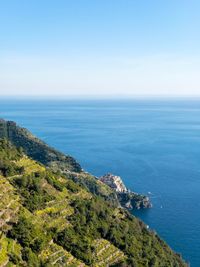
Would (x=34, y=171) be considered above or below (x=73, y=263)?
above

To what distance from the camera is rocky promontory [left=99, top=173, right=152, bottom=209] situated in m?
99.8

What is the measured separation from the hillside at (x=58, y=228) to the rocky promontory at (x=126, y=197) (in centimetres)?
4242

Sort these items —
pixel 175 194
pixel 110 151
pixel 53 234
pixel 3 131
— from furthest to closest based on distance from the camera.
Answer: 1. pixel 110 151
2. pixel 3 131
3. pixel 175 194
4. pixel 53 234

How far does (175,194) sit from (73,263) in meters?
75.3

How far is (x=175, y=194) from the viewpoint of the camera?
10700cm

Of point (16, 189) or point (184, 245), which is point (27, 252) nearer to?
Result: point (16, 189)

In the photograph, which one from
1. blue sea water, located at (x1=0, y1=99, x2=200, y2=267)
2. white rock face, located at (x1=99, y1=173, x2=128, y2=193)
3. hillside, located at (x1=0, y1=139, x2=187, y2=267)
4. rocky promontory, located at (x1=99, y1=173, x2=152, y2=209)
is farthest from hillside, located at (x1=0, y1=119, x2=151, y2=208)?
hillside, located at (x1=0, y1=139, x2=187, y2=267)

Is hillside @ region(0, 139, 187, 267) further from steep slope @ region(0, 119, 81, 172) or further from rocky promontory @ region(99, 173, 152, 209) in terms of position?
steep slope @ region(0, 119, 81, 172)

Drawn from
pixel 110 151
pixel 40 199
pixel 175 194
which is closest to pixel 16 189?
pixel 40 199

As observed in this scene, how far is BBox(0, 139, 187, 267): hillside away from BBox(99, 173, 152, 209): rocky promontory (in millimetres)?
42421

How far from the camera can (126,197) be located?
10300cm

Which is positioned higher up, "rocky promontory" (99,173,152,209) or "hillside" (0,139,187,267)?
"hillside" (0,139,187,267)

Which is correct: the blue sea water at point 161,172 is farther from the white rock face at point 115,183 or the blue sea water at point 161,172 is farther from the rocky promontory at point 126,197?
the white rock face at point 115,183

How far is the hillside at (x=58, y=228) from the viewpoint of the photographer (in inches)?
1378
